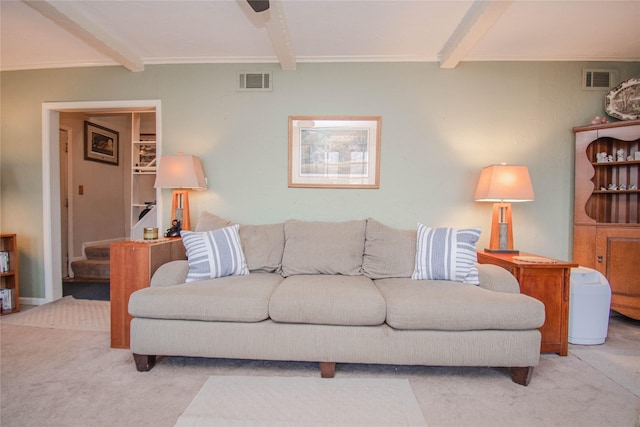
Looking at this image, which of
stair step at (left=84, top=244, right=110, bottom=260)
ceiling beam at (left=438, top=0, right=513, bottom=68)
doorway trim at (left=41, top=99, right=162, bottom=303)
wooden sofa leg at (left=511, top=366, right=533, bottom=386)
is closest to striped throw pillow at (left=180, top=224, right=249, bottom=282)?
doorway trim at (left=41, top=99, right=162, bottom=303)

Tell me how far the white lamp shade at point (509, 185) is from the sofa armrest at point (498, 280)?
65cm

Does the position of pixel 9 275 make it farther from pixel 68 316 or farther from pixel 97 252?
pixel 97 252

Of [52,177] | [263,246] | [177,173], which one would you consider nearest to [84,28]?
[177,173]

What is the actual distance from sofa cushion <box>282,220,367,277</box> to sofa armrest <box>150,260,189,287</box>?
0.72 meters

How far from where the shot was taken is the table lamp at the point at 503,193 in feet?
7.55

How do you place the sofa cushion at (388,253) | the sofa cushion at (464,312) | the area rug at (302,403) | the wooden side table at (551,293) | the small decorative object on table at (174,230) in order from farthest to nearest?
the small decorative object on table at (174,230) < the sofa cushion at (388,253) < the wooden side table at (551,293) < the sofa cushion at (464,312) < the area rug at (302,403)

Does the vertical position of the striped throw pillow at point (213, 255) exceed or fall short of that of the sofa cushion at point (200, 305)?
it exceeds it

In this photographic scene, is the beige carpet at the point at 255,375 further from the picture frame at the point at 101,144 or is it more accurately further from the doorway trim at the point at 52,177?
the picture frame at the point at 101,144

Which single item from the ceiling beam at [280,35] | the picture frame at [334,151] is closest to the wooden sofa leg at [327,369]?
the picture frame at [334,151]

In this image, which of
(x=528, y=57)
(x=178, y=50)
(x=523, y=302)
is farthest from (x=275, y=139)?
(x=528, y=57)

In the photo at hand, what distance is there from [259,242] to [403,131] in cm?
167

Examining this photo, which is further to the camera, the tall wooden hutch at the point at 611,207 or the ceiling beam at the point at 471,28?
the tall wooden hutch at the point at 611,207

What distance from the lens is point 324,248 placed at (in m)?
2.29

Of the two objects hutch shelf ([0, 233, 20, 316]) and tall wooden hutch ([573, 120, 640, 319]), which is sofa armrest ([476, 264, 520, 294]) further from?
hutch shelf ([0, 233, 20, 316])
